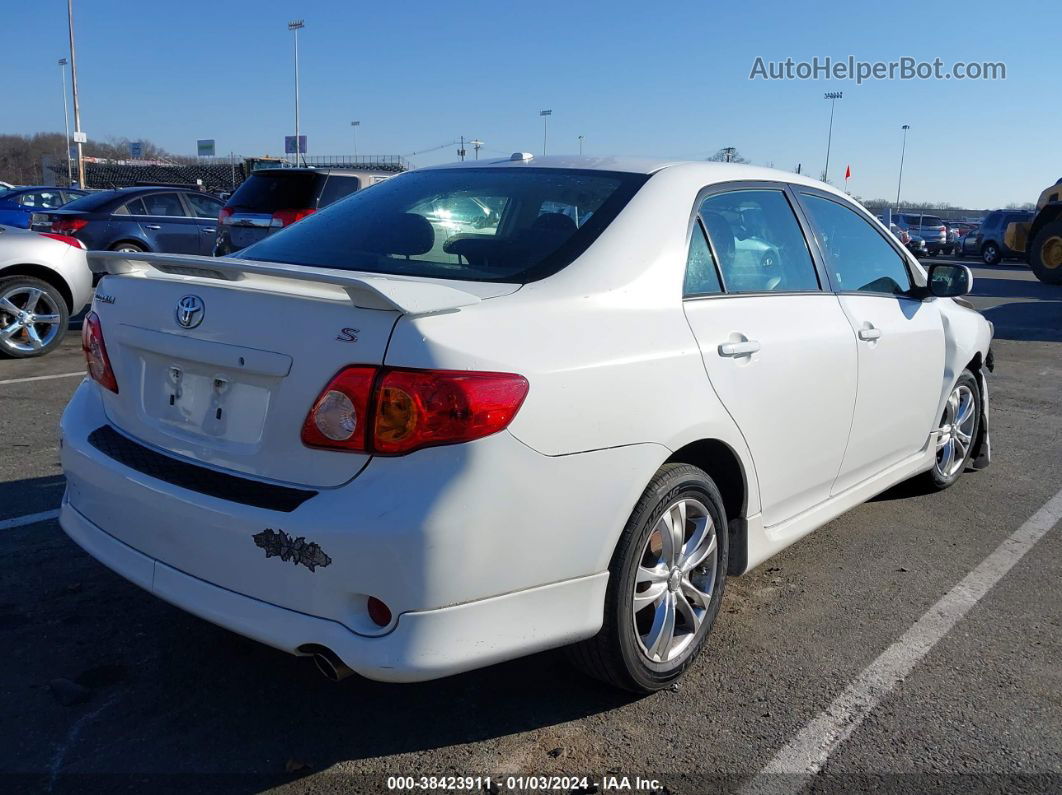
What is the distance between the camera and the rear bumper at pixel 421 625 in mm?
2279

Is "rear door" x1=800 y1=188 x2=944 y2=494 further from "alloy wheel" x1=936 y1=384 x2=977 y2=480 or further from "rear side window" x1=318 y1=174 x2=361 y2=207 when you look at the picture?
"rear side window" x1=318 y1=174 x2=361 y2=207

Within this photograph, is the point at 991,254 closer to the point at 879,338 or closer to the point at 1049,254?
the point at 1049,254

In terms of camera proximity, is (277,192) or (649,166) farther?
(277,192)

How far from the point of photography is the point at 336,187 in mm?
10219

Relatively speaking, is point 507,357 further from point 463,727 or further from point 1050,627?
point 1050,627

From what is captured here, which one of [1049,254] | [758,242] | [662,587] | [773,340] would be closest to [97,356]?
[662,587]

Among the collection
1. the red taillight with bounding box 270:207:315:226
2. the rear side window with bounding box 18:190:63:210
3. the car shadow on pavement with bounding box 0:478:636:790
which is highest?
the rear side window with bounding box 18:190:63:210

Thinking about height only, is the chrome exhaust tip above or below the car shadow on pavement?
above

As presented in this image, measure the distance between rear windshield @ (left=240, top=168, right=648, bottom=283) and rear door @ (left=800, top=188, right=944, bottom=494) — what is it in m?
1.18

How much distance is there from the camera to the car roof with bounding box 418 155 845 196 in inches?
133

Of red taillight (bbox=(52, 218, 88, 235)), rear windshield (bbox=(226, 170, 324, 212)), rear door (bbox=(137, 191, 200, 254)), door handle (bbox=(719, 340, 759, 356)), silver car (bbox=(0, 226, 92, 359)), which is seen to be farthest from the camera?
rear door (bbox=(137, 191, 200, 254))

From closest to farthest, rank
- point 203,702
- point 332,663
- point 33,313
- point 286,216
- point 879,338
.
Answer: point 332,663 < point 203,702 < point 879,338 < point 33,313 < point 286,216

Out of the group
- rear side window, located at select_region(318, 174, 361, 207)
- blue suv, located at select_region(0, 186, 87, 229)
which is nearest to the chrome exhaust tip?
rear side window, located at select_region(318, 174, 361, 207)

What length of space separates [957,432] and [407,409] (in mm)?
3921
